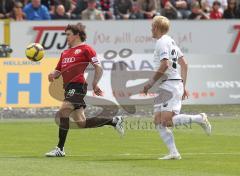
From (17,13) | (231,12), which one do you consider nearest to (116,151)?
(17,13)

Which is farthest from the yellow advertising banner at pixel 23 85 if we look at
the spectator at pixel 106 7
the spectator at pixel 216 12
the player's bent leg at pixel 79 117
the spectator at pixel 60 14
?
the spectator at pixel 216 12

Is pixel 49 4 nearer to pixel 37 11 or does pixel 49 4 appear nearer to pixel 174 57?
pixel 37 11

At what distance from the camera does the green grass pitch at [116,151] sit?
13.1 m

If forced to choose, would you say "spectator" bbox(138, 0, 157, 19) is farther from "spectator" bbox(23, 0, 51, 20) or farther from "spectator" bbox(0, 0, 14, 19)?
"spectator" bbox(0, 0, 14, 19)

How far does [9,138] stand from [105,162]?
17.3ft

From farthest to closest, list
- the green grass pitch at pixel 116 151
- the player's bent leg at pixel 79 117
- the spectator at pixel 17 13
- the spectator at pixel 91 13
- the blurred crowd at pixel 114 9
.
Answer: the spectator at pixel 91 13
the blurred crowd at pixel 114 9
the spectator at pixel 17 13
the player's bent leg at pixel 79 117
the green grass pitch at pixel 116 151

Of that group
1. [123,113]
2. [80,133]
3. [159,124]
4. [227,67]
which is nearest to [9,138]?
[80,133]

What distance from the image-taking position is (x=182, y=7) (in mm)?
34125

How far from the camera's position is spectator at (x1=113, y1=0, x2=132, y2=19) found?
109 feet

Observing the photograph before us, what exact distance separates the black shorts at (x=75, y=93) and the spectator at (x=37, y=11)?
14888 mm

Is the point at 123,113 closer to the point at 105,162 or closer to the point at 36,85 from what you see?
the point at 36,85

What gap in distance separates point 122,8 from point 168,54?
61.3ft

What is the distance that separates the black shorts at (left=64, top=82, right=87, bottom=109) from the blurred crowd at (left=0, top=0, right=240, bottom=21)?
1492 cm

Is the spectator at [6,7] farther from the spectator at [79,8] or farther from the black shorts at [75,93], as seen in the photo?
the black shorts at [75,93]
